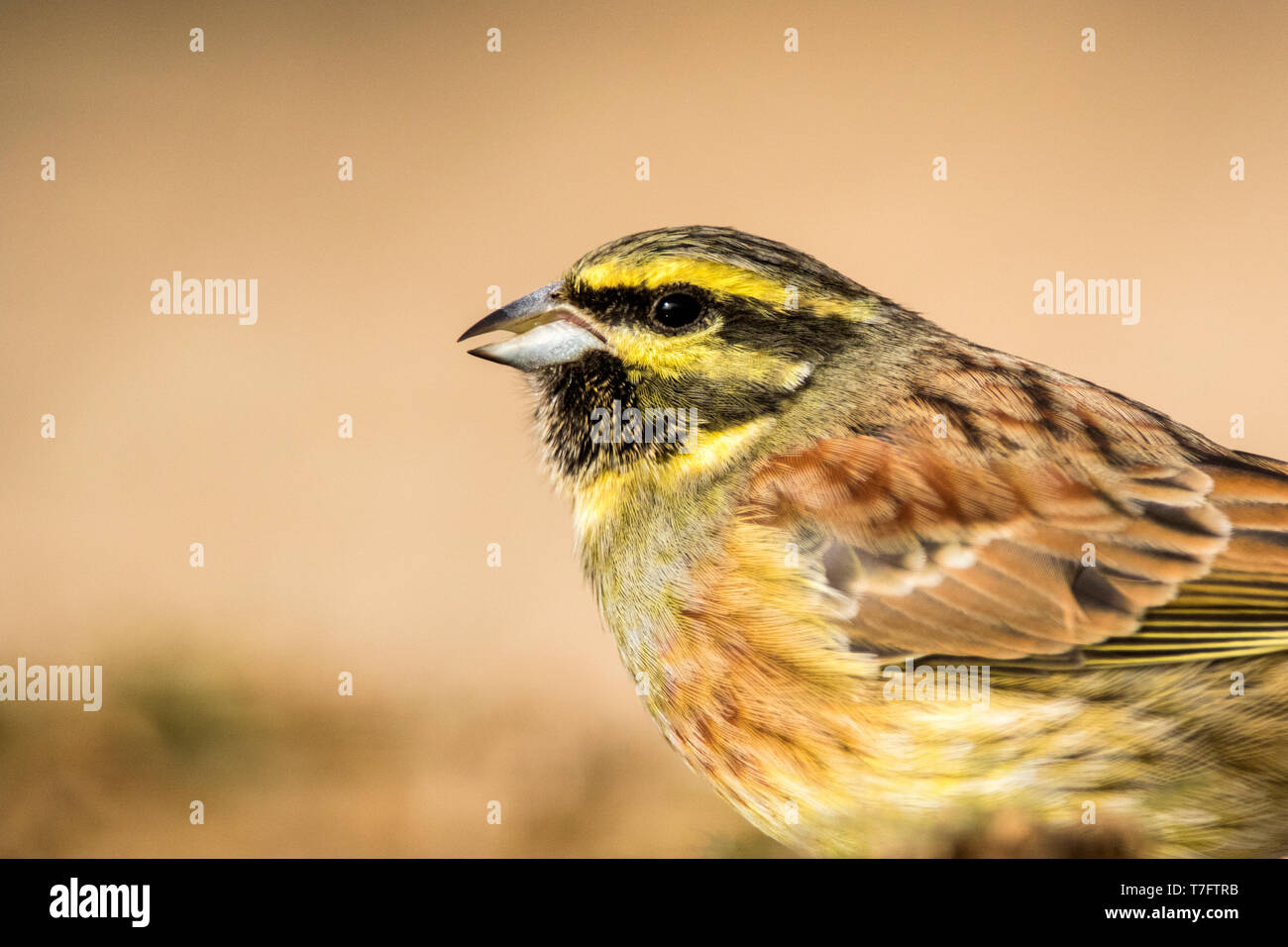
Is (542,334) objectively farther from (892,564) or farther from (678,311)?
(892,564)

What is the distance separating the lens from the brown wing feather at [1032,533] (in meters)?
2.29

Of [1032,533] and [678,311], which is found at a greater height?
[678,311]

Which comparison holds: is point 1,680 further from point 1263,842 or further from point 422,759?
point 1263,842

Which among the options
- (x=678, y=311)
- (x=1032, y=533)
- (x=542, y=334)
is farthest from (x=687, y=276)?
(x=1032, y=533)

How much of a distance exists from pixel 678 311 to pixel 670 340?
2.3 inches

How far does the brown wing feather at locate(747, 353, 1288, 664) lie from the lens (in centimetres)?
229

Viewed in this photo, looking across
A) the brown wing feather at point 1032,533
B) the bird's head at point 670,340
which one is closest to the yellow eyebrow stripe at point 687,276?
the bird's head at point 670,340

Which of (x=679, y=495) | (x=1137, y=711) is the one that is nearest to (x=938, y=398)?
(x=679, y=495)

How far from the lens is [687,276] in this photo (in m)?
2.40

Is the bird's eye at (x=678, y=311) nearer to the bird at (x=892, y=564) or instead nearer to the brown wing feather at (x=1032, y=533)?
the bird at (x=892, y=564)

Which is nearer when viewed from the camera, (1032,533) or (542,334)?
(1032,533)

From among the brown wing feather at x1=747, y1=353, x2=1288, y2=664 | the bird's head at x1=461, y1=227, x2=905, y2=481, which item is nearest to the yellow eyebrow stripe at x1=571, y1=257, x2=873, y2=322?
the bird's head at x1=461, y1=227, x2=905, y2=481

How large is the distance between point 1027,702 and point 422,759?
5.90 feet
